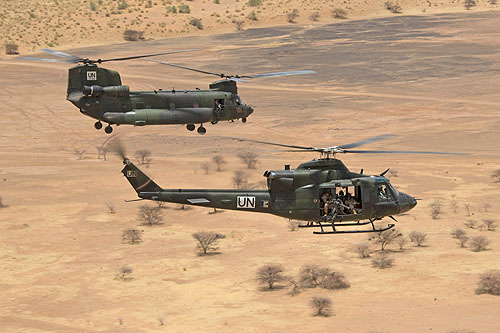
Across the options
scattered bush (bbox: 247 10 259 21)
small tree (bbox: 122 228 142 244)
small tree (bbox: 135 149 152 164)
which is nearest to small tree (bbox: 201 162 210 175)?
small tree (bbox: 135 149 152 164)

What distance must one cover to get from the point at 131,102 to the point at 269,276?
12.3 m

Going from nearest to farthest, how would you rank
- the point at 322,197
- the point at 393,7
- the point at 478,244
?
the point at 322,197 < the point at 478,244 < the point at 393,7

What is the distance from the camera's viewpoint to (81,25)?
120312 mm

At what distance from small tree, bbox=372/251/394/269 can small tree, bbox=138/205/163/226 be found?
16.3 metres

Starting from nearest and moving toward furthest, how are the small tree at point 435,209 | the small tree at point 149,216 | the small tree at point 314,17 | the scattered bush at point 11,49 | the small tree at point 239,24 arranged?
1. the small tree at point 435,209
2. the small tree at point 149,216
3. the scattered bush at point 11,49
4. the small tree at point 239,24
5. the small tree at point 314,17

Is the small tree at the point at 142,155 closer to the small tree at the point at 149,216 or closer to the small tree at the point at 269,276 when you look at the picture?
the small tree at the point at 149,216

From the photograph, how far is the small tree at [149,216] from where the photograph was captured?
60906 millimetres

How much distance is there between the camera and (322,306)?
4328cm

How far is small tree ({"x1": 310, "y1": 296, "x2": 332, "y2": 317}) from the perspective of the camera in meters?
43.2

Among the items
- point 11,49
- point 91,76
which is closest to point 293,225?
point 91,76

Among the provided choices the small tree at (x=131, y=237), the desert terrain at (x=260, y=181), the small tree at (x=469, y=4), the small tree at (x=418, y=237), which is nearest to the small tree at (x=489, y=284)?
the desert terrain at (x=260, y=181)

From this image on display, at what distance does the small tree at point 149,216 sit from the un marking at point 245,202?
89.9ft

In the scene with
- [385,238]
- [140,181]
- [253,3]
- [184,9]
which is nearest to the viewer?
[140,181]

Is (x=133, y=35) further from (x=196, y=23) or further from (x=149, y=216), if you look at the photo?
(x=149, y=216)
